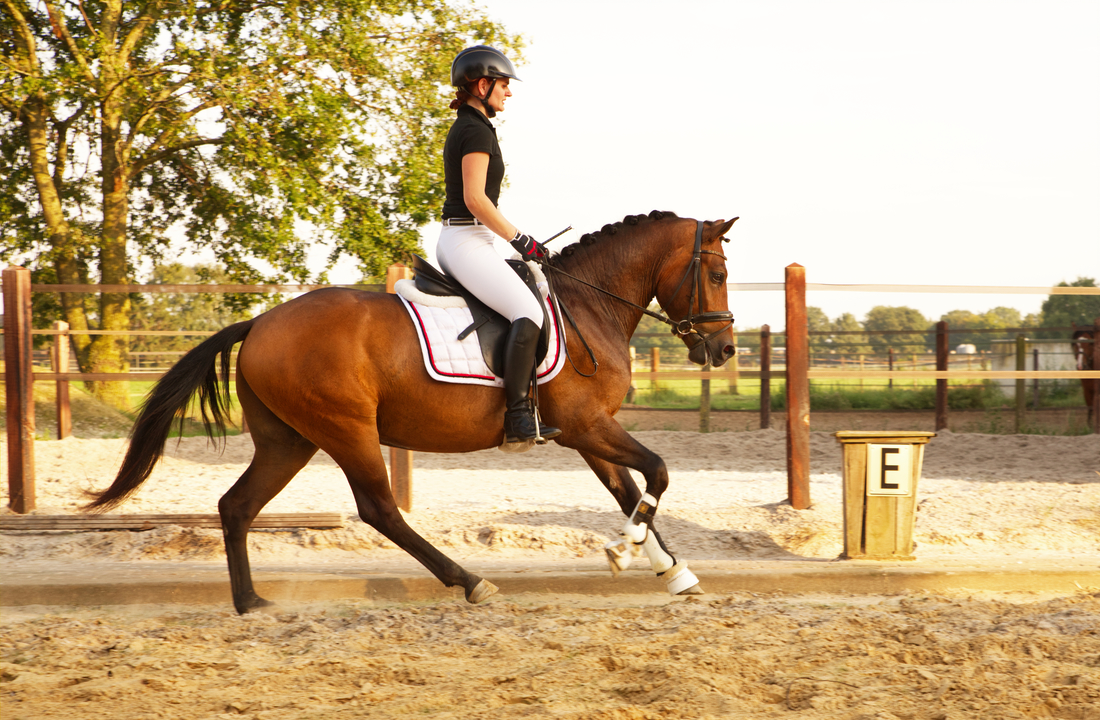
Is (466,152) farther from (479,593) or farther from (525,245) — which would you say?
(479,593)

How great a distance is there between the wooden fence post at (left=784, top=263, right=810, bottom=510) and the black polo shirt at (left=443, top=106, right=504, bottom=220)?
3.00 m

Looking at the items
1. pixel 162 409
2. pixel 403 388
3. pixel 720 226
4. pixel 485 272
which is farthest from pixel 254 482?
pixel 720 226

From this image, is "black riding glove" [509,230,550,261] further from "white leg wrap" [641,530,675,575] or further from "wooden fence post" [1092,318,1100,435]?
"wooden fence post" [1092,318,1100,435]

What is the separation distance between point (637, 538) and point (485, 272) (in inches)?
61.9

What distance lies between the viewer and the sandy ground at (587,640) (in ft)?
9.51

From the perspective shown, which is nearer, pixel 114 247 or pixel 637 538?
pixel 637 538

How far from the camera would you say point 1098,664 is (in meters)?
3.20

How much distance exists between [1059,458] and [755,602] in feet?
22.2

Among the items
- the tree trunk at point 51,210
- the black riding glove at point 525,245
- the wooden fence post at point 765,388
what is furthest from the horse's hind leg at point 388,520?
the tree trunk at point 51,210

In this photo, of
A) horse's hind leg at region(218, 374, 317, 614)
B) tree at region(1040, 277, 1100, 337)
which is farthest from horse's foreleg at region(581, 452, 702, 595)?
tree at region(1040, 277, 1100, 337)

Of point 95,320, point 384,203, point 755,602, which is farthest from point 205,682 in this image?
point 95,320

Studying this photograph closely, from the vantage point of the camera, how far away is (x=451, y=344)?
4.29 m

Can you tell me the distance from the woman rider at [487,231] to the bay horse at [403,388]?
19 centimetres

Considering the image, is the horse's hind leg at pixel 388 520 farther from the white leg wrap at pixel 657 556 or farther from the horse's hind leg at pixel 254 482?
the white leg wrap at pixel 657 556
